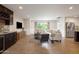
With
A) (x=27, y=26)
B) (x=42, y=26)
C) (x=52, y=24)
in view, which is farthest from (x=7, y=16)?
(x=52, y=24)

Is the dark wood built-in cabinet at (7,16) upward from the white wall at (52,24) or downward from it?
upward

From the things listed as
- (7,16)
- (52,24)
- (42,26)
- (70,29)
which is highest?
(7,16)

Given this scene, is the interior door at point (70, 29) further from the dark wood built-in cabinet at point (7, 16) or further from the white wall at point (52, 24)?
the dark wood built-in cabinet at point (7, 16)

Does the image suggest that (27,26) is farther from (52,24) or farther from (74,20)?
(74,20)

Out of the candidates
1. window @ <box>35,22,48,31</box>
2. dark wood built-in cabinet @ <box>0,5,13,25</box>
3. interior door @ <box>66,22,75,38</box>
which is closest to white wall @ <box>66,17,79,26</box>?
interior door @ <box>66,22,75,38</box>

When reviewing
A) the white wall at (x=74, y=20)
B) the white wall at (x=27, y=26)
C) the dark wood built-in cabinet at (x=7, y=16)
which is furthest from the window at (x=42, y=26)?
the white wall at (x=74, y=20)

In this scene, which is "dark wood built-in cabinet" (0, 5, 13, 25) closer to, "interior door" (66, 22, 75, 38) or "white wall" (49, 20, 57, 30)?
"white wall" (49, 20, 57, 30)

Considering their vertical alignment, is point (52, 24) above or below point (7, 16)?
below

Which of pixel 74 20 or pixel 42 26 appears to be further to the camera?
pixel 74 20

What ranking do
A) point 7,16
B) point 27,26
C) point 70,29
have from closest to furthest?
point 7,16, point 27,26, point 70,29

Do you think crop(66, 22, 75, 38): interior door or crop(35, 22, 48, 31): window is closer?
crop(35, 22, 48, 31): window

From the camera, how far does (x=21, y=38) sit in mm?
6867
